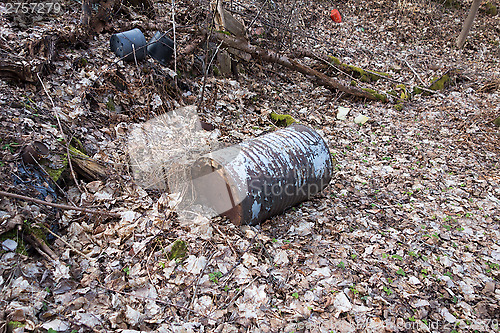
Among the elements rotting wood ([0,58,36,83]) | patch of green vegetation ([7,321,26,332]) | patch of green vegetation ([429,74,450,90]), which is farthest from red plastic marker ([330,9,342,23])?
patch of green vegetation ([7,321,26,332])

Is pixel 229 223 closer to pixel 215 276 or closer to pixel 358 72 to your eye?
pixel 215 276

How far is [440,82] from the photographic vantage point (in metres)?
7.30

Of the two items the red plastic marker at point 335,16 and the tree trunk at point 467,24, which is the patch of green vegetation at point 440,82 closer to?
the tree trunk at point 467,24

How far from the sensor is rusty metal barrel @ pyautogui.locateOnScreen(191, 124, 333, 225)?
3.09 meters

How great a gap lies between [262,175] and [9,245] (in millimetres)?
2103

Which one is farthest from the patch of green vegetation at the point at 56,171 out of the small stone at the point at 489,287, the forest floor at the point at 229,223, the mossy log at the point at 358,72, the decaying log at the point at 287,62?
the mossy log at the point at 358,72

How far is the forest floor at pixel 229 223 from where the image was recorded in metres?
2.36

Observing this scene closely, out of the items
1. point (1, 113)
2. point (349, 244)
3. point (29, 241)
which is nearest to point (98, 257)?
point (29, 241)

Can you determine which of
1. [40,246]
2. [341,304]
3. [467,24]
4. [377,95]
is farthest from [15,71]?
[467,24]

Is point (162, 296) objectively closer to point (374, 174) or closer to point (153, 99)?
point (153, 99)

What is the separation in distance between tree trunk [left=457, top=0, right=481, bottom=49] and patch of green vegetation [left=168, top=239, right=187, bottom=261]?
10.3m

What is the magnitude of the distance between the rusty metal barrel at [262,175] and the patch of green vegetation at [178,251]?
0.61 m

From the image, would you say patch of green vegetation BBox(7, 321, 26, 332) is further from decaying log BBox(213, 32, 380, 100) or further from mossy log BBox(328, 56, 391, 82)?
mossy log BBox(328, 56, 391, 82)

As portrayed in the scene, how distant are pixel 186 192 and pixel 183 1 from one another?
4.96 meters
